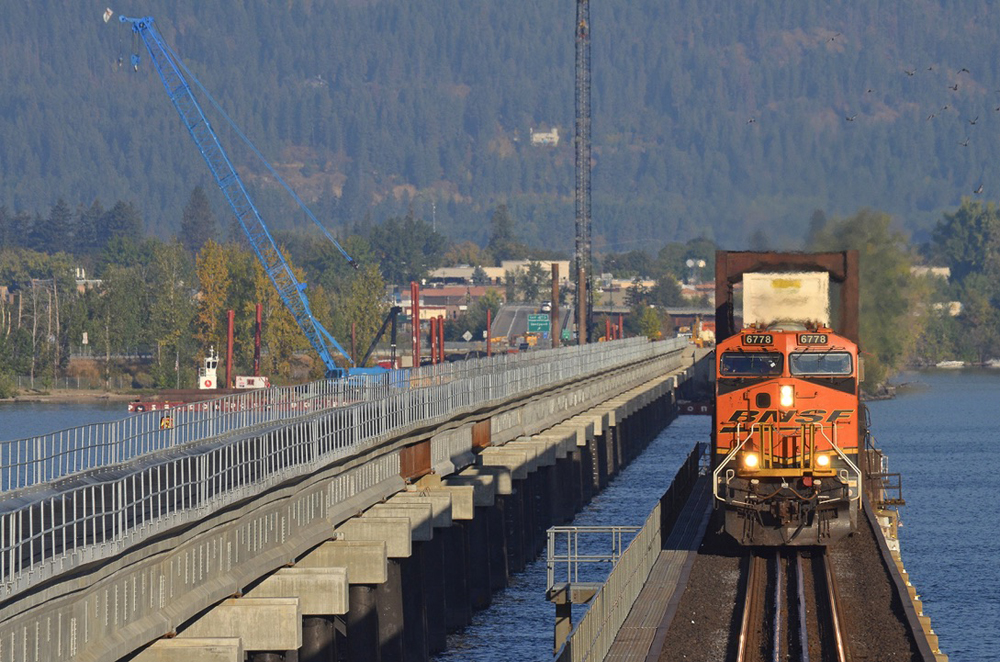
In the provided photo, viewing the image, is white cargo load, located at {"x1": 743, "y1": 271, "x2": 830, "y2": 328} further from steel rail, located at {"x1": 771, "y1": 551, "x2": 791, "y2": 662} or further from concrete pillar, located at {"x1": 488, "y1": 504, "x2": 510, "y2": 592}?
concrete pillar, located at {"x1": 488, "y1": 504, "x2": 510, "y2": 592}

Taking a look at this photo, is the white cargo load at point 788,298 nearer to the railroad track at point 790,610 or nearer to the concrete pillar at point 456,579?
the railroad track at point 790,610

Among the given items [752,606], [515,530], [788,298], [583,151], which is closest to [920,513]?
[515,530]

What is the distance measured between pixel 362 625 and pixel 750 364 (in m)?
10.8

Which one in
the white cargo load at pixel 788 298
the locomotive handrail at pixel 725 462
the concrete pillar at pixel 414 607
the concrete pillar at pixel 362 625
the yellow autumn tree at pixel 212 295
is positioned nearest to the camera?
the locomotive handrail at pixel 725 462

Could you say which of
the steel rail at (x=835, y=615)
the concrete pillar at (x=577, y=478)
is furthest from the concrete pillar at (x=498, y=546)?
the concrete pillar at (x=577, y=478)

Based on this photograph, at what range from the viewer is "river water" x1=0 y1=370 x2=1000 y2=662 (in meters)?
54.5

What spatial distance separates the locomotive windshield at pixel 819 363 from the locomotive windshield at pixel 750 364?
328mm

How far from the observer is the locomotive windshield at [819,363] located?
3984cm

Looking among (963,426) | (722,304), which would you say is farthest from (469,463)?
(963,426)

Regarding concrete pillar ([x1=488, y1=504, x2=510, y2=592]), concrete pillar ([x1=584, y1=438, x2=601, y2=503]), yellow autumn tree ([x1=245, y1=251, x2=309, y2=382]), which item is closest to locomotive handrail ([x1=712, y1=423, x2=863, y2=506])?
concrete pillar ([x1=488, y1=504, x2=510, y2=592])

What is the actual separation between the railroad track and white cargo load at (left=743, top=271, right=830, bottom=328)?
7310mm

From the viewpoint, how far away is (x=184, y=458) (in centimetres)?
2884

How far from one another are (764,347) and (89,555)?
21.2 metres

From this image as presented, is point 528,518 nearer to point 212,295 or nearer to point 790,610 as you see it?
point 790,610
